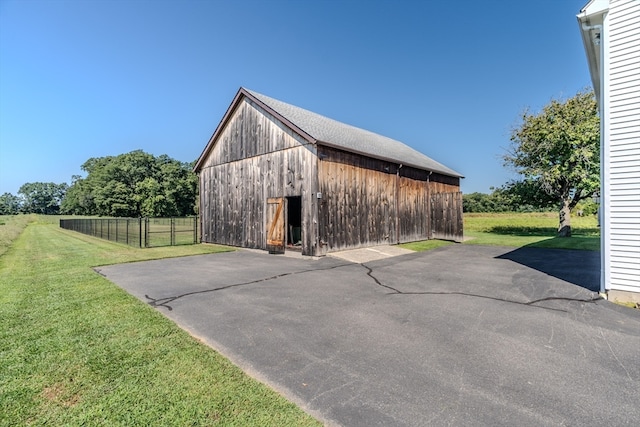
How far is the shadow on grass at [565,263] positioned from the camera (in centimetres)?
698

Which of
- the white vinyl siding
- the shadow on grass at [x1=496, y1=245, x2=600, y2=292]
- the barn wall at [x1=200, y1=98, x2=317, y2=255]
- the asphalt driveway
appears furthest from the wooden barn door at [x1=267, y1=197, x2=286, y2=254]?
the white vinyl siding

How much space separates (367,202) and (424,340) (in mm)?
9391

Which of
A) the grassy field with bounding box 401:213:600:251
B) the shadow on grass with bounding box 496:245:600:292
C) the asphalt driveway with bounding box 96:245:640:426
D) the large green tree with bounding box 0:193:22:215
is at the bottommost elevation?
the asphalt driveway with bounding box 96:245:640:426

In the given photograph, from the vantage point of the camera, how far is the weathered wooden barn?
11.3 meters

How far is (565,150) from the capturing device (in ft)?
59.7

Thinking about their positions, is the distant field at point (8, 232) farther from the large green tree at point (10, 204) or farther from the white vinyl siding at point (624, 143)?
the large green tree at point (10, 204)

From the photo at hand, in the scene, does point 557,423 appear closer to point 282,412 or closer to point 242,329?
point 282,412

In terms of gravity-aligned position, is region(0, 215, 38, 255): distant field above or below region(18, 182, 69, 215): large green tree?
below

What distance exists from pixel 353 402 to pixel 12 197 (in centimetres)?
15643

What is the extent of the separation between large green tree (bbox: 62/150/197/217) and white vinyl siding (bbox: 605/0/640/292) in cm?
6195

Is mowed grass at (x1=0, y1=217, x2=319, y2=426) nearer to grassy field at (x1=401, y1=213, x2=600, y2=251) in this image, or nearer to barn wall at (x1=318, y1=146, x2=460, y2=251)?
barn wall at (x1=318, y1=146, x2=460, y2=251)

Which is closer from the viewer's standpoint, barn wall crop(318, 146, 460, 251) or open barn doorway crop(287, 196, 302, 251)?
barn wall crop(318, 146, 460, 251)

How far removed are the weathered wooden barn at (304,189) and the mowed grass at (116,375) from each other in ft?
24.0

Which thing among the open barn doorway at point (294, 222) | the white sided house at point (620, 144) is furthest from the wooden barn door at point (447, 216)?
the white sided house at point (620, 144)
